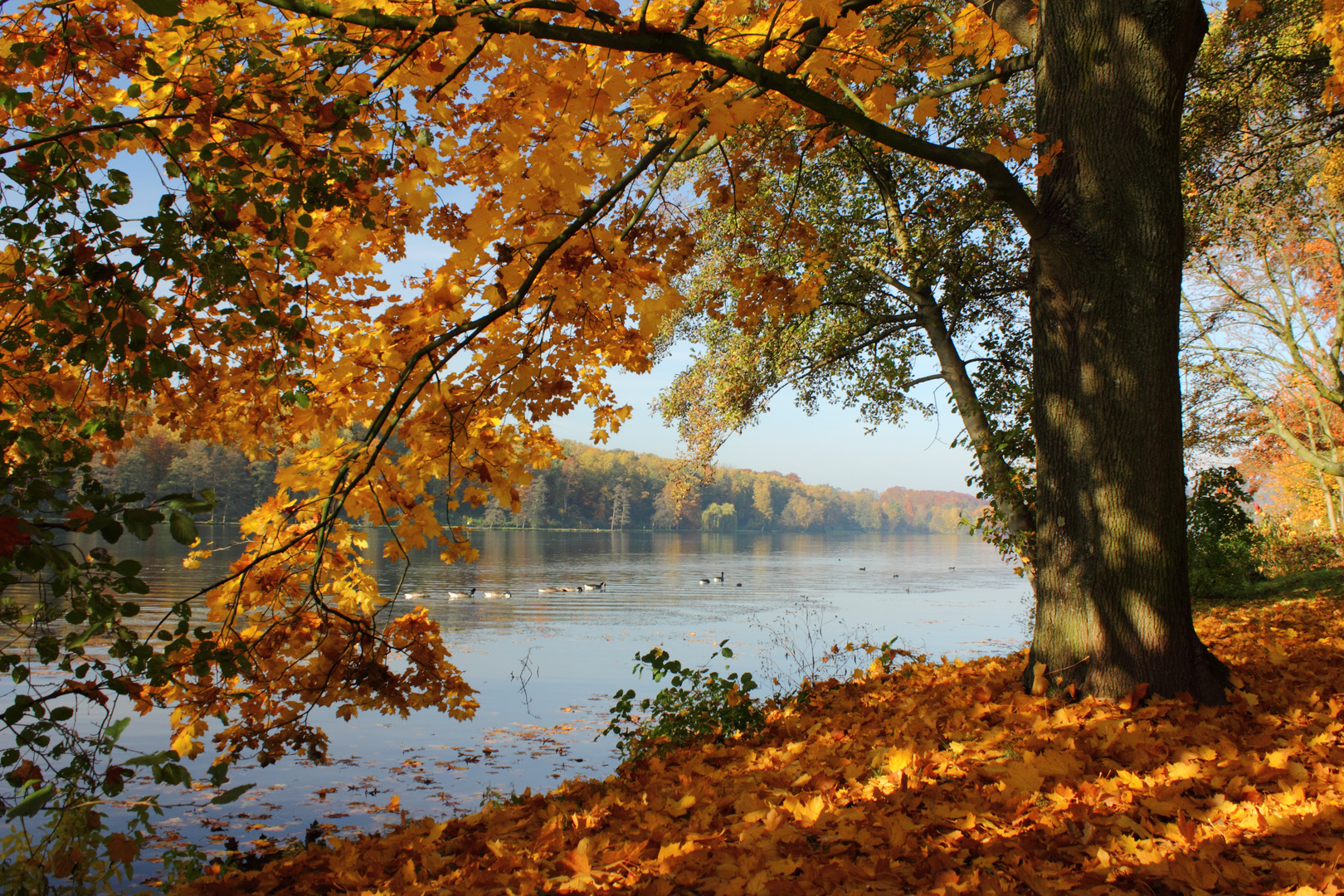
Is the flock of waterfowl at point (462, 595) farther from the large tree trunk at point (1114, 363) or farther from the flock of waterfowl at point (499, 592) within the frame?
the large tree trunk at point (1114, 363)

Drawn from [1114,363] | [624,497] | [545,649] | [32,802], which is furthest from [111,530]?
[624,497]

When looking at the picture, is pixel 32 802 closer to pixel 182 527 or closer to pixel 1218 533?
pixel 182 527

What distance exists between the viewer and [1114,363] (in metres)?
3.60

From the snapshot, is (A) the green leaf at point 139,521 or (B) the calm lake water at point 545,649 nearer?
(A) the green leaf at point 139,521

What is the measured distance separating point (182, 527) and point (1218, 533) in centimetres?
1497

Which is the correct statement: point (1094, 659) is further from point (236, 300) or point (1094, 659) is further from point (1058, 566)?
point (236, 300)

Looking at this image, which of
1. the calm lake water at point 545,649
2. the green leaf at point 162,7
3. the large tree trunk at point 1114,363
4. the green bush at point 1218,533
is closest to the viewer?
the green leaf at point 162,7

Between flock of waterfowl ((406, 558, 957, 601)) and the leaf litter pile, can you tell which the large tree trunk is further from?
flock of waterfowl ((406, 558, 957, 601))

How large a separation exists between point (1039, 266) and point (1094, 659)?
192 cm

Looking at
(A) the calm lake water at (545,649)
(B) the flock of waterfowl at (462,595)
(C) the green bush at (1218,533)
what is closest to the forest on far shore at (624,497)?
(A) the calm lake water at (545,649)

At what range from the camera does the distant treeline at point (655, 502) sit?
78.4 meters

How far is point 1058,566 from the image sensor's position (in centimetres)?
374

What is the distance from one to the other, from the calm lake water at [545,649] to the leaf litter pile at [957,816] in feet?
8.07

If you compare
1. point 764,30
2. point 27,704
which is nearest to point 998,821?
point 27,704
